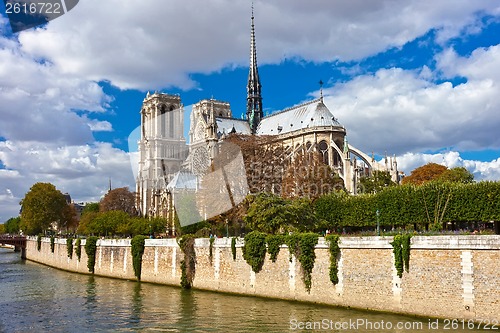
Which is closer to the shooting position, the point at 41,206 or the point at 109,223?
the point at 109,223

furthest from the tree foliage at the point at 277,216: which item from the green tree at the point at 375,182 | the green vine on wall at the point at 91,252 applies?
the green tree at the point at 375,182

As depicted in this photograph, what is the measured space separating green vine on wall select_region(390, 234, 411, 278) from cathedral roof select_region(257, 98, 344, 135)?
49.0m

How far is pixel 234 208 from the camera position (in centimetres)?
3869

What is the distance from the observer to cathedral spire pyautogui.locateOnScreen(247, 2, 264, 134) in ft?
284

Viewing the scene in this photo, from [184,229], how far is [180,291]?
55.4 feet

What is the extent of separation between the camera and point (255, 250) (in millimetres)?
26484

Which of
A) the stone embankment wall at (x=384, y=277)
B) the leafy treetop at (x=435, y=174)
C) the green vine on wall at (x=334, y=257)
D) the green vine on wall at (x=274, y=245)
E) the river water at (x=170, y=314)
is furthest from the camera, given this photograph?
the leafy treetop at (x=435, y=174)

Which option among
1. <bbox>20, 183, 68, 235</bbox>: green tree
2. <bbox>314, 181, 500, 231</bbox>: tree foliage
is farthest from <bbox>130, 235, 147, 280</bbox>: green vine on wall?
<bbox>20, 183, 68, 235</bbox>: green tree

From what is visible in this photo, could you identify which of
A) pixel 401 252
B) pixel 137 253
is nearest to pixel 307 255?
pixel 401 252

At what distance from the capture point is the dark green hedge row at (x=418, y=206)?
27719 millimetres

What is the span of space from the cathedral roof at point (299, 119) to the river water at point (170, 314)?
43731 mm

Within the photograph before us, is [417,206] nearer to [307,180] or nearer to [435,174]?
[307,180]

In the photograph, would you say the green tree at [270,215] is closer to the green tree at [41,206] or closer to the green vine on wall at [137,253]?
A: the green vine on wall at [137,253]

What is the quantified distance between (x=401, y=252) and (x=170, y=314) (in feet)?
33.0
